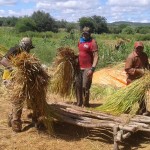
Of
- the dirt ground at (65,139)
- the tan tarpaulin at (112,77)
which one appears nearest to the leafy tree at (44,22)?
the tan tarpaulin at (112,77)

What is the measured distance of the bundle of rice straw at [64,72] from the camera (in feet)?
24.5

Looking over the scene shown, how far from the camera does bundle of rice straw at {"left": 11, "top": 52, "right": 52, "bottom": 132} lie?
5.67 meters

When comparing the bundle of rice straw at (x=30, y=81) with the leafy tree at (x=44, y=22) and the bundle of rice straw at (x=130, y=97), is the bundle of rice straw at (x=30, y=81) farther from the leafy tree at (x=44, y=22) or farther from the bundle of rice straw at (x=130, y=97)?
the leafy tree at (x=44, y=22)

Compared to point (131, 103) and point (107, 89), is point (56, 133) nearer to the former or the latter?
point (131, 103)

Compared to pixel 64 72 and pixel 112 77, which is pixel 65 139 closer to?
pixel 64 72

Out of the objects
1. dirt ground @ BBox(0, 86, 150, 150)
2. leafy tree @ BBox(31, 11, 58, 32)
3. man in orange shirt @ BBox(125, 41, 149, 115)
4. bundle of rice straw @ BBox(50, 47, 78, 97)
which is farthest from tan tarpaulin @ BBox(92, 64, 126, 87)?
leafy tree @ BBox(31, 11, 58, 32)

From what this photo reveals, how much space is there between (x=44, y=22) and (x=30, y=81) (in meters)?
47.5

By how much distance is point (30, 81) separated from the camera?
5.76 meters

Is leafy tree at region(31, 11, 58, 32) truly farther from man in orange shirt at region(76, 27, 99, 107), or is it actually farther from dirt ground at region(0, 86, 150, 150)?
dirt ground at region(0, 86, 150, 150)

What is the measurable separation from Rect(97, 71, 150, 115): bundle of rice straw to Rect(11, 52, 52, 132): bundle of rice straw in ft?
3.83

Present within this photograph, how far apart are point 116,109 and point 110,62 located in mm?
5741

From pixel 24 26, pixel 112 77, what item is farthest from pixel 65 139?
pixel 24 26

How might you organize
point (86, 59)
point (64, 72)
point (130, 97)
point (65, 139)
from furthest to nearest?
point (64, 72) → point (86, 59) → point (130, 97) → point (65, 139)

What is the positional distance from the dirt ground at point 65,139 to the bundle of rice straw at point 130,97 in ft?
1.35
